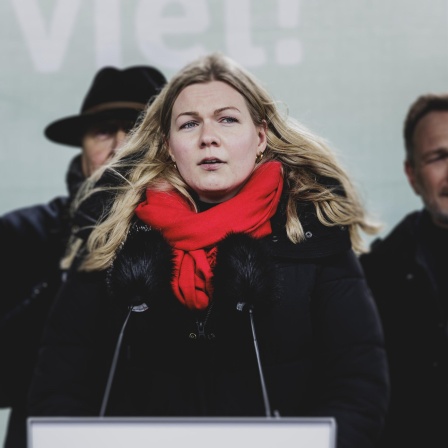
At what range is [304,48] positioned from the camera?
10.1 feet

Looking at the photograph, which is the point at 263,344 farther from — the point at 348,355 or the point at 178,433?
the point at 178,433

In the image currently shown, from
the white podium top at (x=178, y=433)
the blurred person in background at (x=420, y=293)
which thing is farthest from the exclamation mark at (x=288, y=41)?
the white podium top at (x=178, y=433)

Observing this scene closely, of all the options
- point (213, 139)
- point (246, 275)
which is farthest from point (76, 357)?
point (213, 139)

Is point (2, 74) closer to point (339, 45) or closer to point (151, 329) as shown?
point (339, 45)

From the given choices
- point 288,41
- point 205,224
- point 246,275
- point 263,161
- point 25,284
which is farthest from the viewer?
point 288,41

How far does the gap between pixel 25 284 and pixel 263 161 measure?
3.46 ft

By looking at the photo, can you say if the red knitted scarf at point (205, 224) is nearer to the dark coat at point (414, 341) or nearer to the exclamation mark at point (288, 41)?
the dark coat at point (414, 341)

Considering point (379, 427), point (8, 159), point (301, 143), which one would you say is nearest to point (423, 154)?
point (301, 143)

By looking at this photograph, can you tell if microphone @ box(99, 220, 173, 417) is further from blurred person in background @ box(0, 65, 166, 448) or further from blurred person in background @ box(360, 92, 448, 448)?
blurred person in background @ box(360, 92, 448, 448)

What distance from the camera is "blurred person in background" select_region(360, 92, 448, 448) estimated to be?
237 cm

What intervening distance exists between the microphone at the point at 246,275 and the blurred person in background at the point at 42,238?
94 centimetres

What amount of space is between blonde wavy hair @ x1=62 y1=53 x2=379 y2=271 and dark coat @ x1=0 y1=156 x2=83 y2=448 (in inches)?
26.1

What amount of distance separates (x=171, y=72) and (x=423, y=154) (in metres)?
0.99

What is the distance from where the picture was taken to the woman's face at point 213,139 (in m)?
1.66
